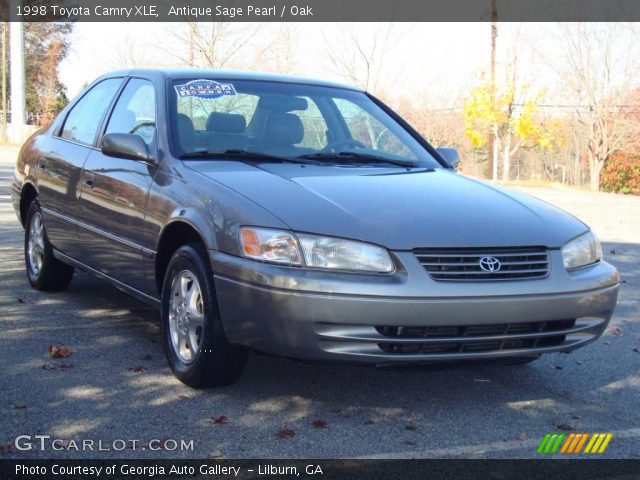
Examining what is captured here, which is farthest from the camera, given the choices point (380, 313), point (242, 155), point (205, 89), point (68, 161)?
point (68, 161)

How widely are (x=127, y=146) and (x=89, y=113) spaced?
5.18 ft

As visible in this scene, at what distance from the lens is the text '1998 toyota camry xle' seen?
382cm

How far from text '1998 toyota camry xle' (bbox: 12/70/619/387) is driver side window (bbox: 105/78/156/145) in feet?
0.06

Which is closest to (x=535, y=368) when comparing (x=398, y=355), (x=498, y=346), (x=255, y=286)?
(x=498, y=346)

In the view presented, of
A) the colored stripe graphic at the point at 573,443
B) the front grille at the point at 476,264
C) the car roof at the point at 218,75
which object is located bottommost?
the colored stripe graphic at the point at 573,443

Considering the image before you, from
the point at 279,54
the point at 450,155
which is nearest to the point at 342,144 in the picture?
the point at 450,155

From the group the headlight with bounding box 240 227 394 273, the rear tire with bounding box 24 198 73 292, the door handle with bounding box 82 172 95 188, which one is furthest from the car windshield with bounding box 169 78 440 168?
the rear tire with bounding box 24 198 73 292

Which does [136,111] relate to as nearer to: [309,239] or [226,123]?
[226,123]

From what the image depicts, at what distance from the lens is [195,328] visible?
4398mm

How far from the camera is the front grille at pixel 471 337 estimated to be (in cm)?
385

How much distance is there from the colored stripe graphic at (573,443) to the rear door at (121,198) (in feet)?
7.69

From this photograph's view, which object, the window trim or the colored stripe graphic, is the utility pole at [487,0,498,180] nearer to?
the window trim

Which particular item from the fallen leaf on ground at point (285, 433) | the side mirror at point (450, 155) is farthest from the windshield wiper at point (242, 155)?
the fallen leaf on ground at point (285, 433)

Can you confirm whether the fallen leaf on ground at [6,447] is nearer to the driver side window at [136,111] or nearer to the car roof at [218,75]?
the driver side window at [136,111]
